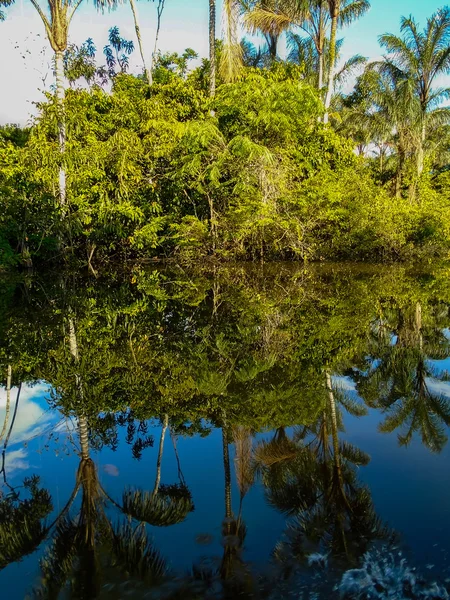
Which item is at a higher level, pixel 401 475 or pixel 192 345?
pixel 192 345

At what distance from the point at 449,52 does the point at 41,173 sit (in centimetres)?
2165

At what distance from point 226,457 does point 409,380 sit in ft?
9.32

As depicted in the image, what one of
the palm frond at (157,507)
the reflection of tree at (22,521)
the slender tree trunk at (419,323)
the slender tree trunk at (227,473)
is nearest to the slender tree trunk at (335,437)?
the slender tree trunk at (227,473)

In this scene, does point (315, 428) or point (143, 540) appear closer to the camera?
point (143, 540)

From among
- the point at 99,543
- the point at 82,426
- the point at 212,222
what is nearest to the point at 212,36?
the point at 212,222

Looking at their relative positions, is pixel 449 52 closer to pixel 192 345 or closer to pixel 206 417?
pixel 192 345

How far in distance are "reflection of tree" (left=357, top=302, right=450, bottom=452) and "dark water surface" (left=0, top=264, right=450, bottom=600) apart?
0.09ft

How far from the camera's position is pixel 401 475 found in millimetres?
3592

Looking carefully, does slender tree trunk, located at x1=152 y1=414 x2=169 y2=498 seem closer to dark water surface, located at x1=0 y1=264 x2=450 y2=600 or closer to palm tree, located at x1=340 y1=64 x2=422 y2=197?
dark water surface, located at x1=0 y1=264 x2=450 y2=600

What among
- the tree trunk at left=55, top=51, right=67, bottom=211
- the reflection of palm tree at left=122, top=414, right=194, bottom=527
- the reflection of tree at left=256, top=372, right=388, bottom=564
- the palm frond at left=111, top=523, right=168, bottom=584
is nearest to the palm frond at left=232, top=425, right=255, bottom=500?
the reflection of tree at left=256, top=372, right=388, bottom=564

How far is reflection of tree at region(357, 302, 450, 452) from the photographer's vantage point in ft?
14.8

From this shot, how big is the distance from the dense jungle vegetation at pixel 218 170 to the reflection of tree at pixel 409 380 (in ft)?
30.5

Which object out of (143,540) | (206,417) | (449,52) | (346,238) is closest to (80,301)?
(206,417)

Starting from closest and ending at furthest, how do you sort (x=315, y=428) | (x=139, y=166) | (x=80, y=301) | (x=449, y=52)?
(x=315, y=428), (x=80, y=301), (x=139, y=166), (x=449, y=52)
